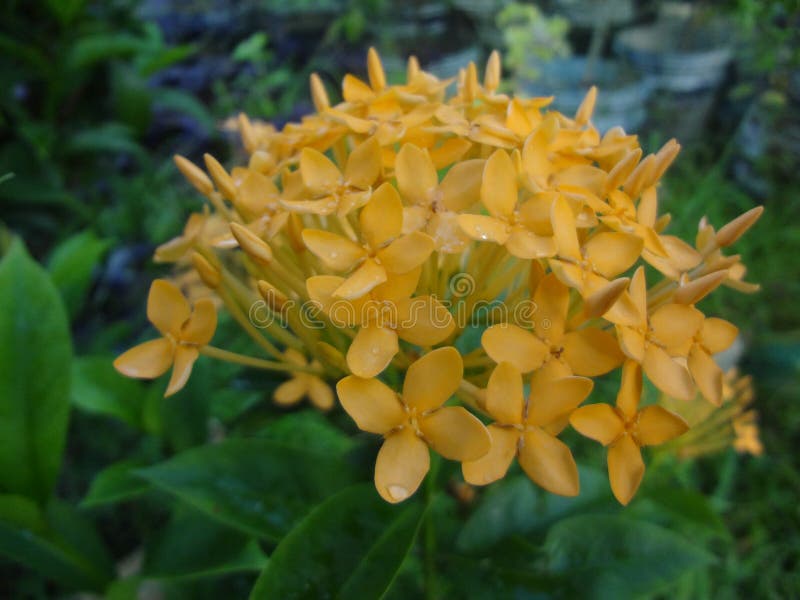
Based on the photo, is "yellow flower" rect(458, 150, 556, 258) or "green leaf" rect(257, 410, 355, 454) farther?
"green leaf" rect(257, 410, 355, 454)

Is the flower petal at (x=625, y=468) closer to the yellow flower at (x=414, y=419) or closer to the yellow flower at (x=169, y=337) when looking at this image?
the yellow flower at (x=414, y=419)

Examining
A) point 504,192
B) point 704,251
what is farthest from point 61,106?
point 704,251

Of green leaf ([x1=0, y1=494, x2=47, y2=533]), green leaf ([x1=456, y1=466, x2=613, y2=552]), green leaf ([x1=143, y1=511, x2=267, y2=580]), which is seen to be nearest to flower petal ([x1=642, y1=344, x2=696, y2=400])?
green leaf ([x1=456, y1=466, x2=613, y2=552])

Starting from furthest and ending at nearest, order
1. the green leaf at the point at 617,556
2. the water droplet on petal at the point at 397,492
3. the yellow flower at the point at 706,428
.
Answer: the yellow flower at the point at 706,428 < the green leaf at the point at 617,556 < the water droplet on petal at the point at 397,492

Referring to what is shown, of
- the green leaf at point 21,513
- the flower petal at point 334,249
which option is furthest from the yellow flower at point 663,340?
the green leaf at point 21,513

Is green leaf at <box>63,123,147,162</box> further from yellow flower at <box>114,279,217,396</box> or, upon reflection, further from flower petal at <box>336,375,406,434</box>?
flower petal at <box>336,375,406,434</box>

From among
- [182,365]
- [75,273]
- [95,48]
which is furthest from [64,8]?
[182,365]

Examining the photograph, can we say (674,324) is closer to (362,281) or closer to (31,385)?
(362,281)
